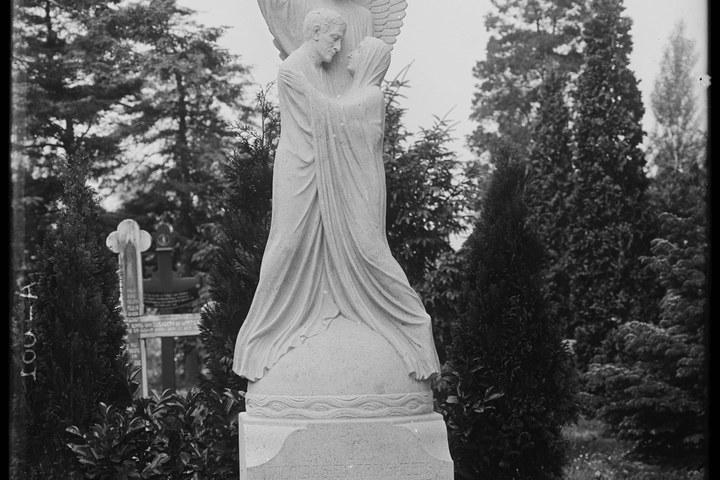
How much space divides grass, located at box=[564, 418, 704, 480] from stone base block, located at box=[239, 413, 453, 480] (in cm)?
341

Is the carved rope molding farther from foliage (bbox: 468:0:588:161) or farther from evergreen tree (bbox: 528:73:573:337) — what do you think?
foliage (bbox: 468:0:588:161)

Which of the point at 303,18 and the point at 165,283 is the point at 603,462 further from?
the point at 303,18

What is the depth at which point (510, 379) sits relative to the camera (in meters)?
8.29

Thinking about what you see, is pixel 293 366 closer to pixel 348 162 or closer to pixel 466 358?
pixel 348 162

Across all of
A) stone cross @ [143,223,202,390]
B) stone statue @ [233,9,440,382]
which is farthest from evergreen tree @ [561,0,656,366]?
stone statue @ [233,9,440,382]

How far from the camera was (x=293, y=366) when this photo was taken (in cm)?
582

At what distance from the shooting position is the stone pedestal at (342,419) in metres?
5.62

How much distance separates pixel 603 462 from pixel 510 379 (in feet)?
12.9

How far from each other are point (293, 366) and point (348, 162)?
4.08ft

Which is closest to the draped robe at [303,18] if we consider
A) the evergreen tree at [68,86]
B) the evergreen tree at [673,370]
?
the evergreen tree at [673,370]

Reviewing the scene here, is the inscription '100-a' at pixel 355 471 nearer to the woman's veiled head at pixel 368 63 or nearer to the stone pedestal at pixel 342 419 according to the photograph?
the stone pedestal at pixel 342 419

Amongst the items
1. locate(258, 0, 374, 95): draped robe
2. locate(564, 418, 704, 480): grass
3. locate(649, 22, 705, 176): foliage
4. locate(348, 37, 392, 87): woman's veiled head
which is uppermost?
locate(649, 22, 705, 176): foliage

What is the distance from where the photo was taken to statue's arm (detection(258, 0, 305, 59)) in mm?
6453
